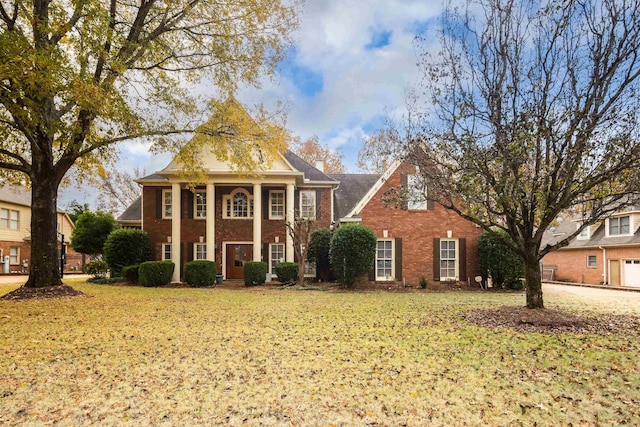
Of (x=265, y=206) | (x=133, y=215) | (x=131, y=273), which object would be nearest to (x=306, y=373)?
(x=265, y=206)

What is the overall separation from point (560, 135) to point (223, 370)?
7797 millimetres

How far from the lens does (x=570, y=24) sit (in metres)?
8.18

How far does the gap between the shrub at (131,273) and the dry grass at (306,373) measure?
9932 mm

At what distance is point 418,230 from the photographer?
1714 cm

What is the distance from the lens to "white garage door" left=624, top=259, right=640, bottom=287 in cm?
2022

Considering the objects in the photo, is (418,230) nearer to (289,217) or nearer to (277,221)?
(289,217)

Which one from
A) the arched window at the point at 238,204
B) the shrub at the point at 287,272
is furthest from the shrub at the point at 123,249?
the shrub at the point at 287,272

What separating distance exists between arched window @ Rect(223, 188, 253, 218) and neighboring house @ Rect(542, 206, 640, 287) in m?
17.2

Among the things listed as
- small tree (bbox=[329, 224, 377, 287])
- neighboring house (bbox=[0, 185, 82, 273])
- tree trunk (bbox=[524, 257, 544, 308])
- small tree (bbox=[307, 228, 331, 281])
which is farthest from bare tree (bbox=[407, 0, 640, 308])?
neighboring house (bbox=[0, 185, 82, 273])

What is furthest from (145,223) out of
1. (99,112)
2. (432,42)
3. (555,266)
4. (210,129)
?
(555,266)

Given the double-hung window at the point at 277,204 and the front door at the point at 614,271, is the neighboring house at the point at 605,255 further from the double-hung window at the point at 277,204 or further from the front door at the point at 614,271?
the double-hung window at the point at 277,204

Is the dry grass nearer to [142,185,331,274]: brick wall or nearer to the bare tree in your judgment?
the bare tree

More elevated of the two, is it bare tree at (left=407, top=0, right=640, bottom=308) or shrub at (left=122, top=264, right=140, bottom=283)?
bare tree at (left=407, top=0, right=640, bottom=308)

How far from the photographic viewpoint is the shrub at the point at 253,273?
17.6m
